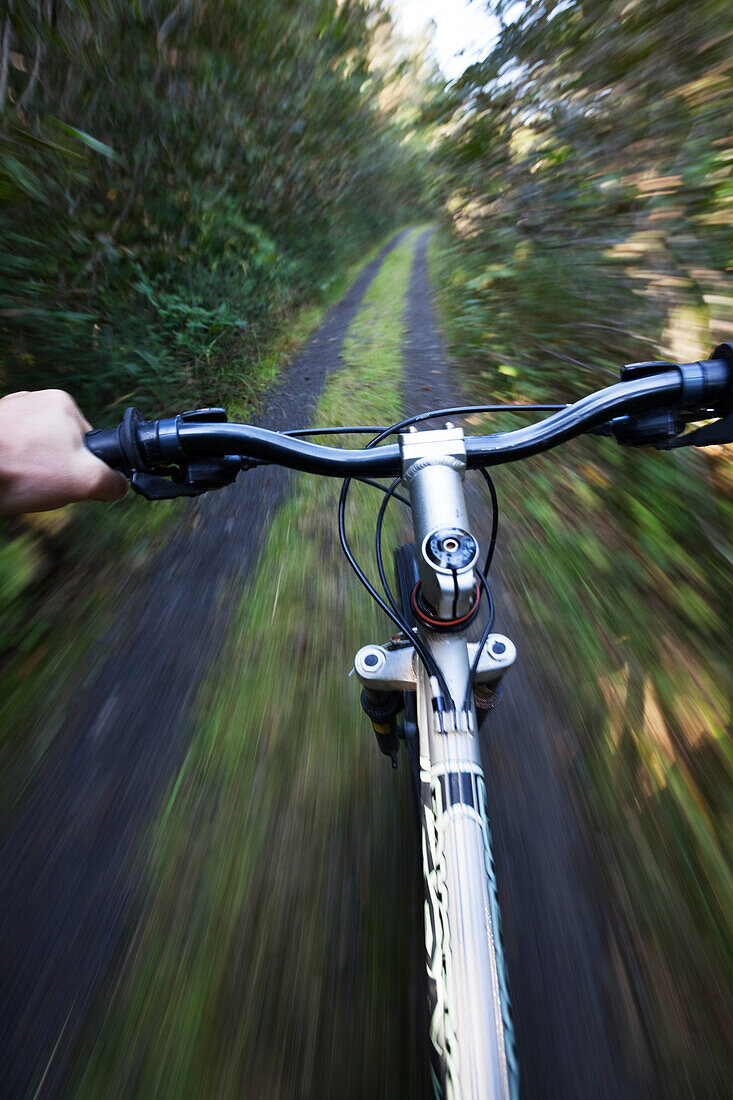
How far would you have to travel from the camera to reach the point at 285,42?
5953mm

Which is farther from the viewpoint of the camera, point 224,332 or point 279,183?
point 279,183

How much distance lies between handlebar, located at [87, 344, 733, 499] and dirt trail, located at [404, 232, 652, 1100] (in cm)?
132

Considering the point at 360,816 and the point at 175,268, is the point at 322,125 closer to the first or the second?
the point at 175,268

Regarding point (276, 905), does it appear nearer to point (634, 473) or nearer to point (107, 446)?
point (107, 446)

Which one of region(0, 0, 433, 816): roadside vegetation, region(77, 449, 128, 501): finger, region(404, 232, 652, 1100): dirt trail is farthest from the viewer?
region(0, 0, 433, 816): roadside vegetation

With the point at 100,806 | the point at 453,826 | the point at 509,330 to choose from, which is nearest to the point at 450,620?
the point at 453,826

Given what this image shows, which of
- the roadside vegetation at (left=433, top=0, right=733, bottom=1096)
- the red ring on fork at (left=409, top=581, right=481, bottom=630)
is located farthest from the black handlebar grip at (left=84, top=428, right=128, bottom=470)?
the roadside vegetation at (left=433, top=0, right=733, bottom=1096)

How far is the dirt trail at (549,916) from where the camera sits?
133 centimetres

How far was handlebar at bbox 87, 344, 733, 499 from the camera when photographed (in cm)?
110

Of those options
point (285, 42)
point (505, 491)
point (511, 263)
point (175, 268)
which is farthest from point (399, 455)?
point (285, 42)

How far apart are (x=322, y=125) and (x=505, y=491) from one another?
8232 millimetres

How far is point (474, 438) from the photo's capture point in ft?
3.64

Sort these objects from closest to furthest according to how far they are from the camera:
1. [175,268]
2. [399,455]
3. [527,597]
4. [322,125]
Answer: [399,455], [527,597], [175,268], [322,125]

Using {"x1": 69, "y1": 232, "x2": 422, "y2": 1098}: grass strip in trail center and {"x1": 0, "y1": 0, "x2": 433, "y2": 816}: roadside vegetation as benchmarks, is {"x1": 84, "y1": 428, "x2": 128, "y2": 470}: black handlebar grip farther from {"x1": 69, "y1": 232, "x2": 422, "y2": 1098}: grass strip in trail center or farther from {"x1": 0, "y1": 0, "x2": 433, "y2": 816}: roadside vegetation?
{"x1": 0, "y1": 0, "x2": 433, "y2": 816}: roadside vegetation
